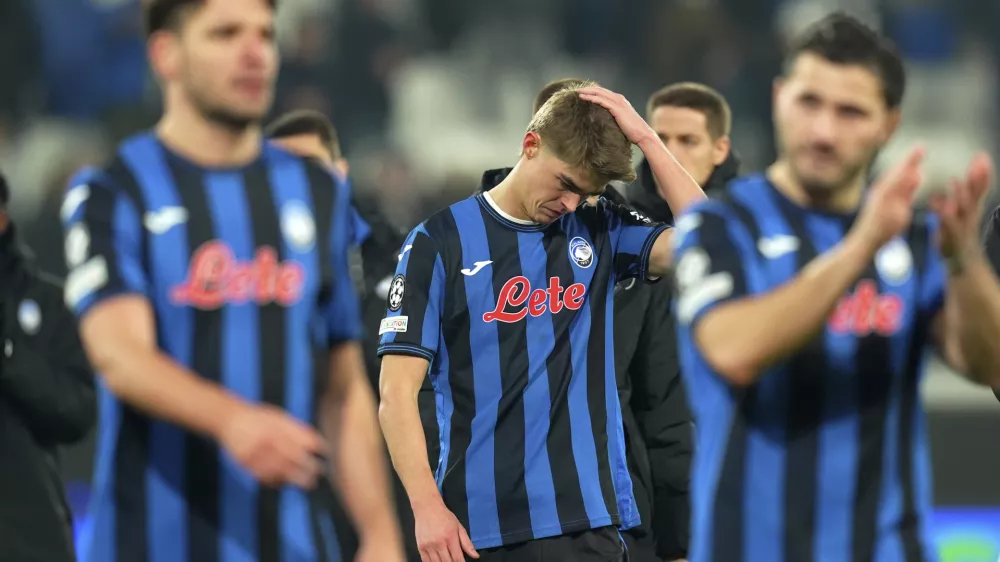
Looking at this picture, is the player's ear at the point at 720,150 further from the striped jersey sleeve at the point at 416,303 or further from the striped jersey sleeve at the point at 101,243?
the striped jersey sleeve at the point at 101,243

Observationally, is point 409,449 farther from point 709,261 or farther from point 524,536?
point 709,261

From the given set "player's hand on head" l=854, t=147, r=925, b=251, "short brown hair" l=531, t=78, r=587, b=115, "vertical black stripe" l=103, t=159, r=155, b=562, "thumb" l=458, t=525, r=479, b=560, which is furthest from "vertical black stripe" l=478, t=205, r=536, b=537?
"player's hand on head" l=854, t=147, r=925, b=251

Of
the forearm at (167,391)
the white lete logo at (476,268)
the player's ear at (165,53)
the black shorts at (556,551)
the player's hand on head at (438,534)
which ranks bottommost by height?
the black shorts at (556,551)

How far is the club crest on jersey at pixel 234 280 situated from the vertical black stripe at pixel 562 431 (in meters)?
1.30

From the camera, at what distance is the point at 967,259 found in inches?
115

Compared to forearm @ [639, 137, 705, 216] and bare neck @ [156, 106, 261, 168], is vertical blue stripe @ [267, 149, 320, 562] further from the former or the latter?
forearm @ [639, 137, 705, 216]

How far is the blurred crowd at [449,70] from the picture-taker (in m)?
11.4

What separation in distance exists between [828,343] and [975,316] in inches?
11.3

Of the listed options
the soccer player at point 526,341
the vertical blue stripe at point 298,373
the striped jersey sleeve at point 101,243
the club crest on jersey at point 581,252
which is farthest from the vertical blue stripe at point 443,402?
the striped jersey sleeve at point 101,243

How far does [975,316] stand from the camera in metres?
2.96

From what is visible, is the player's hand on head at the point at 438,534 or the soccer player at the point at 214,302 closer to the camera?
the soccer player at the point at 214,302

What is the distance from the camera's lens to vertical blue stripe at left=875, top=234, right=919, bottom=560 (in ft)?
10.1

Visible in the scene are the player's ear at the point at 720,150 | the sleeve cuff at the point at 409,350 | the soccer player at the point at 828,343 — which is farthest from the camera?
the player's ear at the point at 720,150

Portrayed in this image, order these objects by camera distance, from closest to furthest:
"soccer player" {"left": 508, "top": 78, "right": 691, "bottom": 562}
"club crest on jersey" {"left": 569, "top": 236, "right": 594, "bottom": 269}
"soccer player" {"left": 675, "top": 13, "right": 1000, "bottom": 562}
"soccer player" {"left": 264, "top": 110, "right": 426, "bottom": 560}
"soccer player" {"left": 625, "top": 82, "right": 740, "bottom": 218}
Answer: "soccer player" {"left": 675, "top": 13, "right": 1000, "bottom": 562} < "club crest on jersey" {"left": 569, "top": 236, "right": 594, "bottom": 269} < "soccer player" {"left": 508, "top": 78, "right": 691, "bottom": 562} < "soccer player" {"left": 625, "top": 82, "right": 740, "bottom": 218} < "soccer player" {"left": 264, "top": 110, "right": 426, "bottom": 560}
